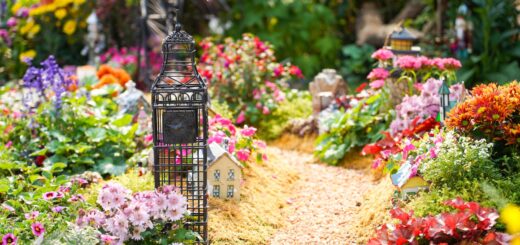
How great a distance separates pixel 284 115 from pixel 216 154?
326 cm

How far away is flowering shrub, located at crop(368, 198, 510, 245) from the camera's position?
4.52 meters

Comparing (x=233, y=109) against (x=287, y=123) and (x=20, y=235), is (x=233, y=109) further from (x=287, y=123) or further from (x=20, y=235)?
(x=20, y=235)

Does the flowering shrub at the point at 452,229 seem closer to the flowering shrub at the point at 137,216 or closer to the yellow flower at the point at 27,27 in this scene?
the flowering shrub at the point at 137,216

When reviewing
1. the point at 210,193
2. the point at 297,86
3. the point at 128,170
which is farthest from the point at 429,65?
the point at 297,86

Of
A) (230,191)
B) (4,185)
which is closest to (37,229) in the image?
(4,185)

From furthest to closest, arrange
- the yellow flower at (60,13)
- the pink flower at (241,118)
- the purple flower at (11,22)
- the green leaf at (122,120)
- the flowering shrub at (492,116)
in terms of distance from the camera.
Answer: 1. the yellow flower at (60,13)
2. the purple flower at (11,22)
3. the pink flower at (241,118)
4. the green leaf at (122,120)
5. the flowering shrub at (492,116)

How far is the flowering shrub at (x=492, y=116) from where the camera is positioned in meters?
5.27

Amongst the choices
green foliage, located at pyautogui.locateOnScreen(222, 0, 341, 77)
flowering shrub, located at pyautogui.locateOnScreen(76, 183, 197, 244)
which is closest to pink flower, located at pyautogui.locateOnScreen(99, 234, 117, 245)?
flowering shrub, located at pyautogui.locateOnScreen(76, 183, 197, 244)

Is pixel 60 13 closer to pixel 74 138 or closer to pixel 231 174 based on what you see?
pixel 74 138

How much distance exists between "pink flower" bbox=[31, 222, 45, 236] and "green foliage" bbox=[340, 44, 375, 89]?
7756mm

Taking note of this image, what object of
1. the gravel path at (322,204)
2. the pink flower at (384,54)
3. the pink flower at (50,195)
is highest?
the pink flower at (384,54)

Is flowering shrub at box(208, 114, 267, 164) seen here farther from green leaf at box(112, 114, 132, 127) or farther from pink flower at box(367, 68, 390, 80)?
pink flower at box(367, 68, 390, 80)


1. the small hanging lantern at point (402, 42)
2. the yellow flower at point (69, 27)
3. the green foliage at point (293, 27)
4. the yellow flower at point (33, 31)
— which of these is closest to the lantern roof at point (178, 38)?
the small hanging lantern at point (402, 42)

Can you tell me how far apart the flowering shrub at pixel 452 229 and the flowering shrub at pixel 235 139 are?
2030mm
